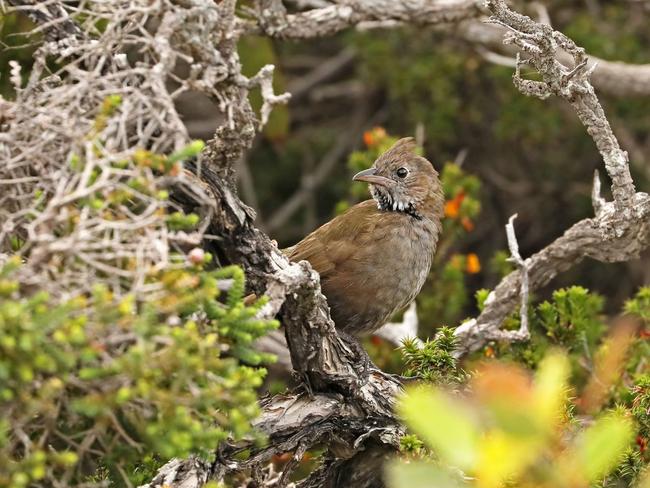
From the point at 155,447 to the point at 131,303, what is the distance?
385 millimetres

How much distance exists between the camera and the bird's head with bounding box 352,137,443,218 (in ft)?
17.3

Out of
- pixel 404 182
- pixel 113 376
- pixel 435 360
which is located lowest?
pixel 435 360

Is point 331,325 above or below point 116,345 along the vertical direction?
below

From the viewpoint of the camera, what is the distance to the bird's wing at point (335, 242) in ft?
16.2

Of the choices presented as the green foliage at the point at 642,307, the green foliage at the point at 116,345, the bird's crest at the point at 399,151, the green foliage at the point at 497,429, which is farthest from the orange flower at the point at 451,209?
the green foliage at the point at 497,429

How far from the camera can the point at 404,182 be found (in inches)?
209

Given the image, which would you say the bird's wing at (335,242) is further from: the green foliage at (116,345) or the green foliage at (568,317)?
the green foliage at (116,345)

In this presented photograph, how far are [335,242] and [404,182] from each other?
573 millimetres

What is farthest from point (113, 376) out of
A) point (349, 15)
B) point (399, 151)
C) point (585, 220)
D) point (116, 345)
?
point (349, 15)

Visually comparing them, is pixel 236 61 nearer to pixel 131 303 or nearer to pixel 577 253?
pixel 131 303

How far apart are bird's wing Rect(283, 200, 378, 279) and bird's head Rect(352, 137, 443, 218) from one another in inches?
6.1

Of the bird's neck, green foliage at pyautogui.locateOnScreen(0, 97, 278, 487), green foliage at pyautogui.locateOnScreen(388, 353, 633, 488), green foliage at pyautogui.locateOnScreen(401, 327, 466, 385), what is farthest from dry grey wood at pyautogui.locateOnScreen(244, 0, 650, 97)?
green foliage at pyautogui.locateOnScreen(388, 353, 633, 488)

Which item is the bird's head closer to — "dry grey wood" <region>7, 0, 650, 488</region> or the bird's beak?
the bird's beak

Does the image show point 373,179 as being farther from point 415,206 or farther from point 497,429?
point 497,429
